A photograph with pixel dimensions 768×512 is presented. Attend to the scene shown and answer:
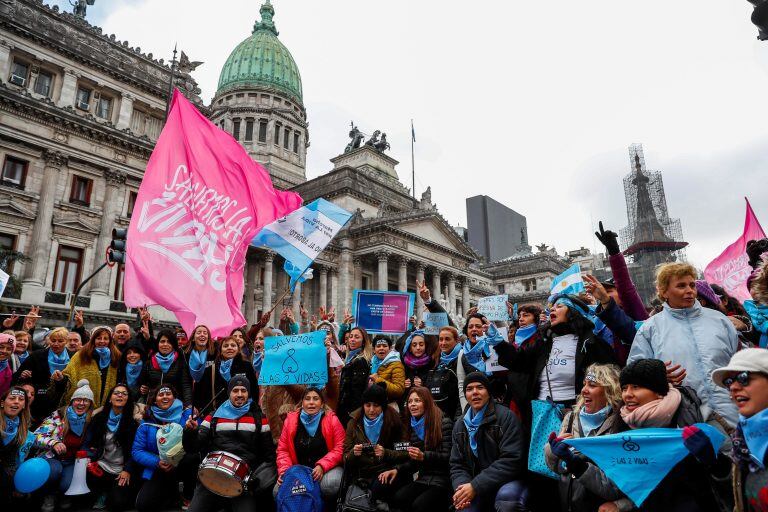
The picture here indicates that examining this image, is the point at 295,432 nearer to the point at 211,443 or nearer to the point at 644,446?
the point at 211,443

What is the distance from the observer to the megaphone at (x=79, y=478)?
20.6 ft

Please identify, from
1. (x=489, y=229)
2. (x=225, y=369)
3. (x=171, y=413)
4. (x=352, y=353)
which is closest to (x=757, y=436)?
(x=352, y=353)

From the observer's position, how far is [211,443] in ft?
19.4

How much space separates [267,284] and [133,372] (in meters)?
25.3

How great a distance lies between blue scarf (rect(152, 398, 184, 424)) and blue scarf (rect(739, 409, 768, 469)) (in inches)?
251

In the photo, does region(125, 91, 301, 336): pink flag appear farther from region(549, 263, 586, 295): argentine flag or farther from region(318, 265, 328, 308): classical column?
region(318, 265, 328, 308): classical column

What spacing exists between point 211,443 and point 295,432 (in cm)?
109

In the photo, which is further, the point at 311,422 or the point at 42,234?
the point at 42,234

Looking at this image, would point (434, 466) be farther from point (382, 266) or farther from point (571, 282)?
point (382, 266)

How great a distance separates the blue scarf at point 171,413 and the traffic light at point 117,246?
12.2 feet

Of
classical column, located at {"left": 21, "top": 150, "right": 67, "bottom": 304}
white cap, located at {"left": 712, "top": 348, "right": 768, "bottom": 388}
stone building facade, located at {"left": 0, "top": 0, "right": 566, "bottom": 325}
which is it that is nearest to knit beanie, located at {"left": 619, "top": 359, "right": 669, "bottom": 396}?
white cap, located at {"left": 712, "top": 348, "right": 768, "bottom": 388}

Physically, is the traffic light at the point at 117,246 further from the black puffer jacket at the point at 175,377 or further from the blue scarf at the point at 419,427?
the blue scarf at the point at 419,427

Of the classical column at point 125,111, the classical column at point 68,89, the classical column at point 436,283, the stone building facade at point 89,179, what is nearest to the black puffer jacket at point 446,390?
the stone building facade at point 89,179

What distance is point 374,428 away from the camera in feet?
18.6
